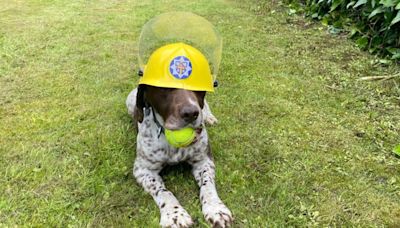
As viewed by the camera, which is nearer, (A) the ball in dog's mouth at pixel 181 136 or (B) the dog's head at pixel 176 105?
(B) the dog's head at pixel 176 105

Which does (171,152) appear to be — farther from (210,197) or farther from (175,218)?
(175,218)

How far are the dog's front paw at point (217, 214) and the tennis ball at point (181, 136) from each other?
418mm

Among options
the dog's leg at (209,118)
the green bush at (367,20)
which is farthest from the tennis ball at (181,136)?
the green bush at (367,20)

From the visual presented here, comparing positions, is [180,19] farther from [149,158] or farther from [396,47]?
[396,47]

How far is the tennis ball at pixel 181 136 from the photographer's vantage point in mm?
2885

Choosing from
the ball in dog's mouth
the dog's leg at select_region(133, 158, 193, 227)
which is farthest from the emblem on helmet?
the dog's leg at select_region(133, 158, 193, 227)

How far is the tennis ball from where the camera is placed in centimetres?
288

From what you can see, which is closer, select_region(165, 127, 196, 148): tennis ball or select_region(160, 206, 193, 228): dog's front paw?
A: select_region(160, 206, 193, 228): dog's front paw

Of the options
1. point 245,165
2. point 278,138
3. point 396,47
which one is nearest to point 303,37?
point 396,47

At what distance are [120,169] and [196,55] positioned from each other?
1.08 m

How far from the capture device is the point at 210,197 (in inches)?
118

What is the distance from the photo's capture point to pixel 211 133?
13.0 ft

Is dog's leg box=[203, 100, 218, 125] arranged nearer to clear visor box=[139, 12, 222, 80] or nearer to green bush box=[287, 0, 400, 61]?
clear visor box=[139, 12, 222, 80]

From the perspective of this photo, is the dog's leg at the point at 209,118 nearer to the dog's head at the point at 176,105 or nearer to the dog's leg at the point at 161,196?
the dog's leg at the point at 161,196
